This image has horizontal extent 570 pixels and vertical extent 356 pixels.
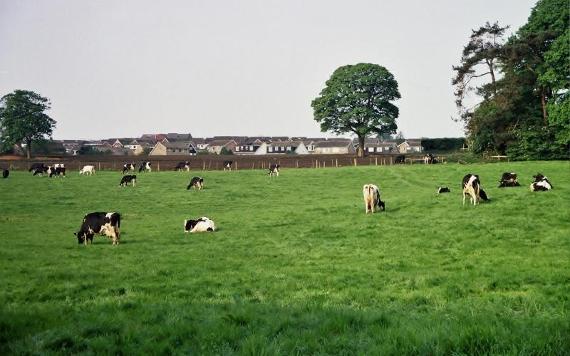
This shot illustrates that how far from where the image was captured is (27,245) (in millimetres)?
18922

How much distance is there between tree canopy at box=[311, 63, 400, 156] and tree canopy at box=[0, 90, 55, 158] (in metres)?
48.6

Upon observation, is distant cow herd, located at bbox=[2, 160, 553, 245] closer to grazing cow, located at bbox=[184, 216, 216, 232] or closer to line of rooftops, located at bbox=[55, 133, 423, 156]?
grazing cow, located at bbox=[184, 216, 216, 232]

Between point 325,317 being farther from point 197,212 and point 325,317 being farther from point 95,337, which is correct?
point 197,212

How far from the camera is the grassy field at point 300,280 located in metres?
6.70

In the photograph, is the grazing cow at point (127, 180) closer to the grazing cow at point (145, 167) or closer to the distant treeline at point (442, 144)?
the grazing cow at point (145, 167)

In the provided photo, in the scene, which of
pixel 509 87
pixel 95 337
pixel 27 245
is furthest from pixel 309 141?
pixel 95 337

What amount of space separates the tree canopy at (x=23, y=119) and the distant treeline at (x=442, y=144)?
6728cm

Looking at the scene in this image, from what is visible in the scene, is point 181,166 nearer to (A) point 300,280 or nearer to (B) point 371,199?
(B) point 371,199

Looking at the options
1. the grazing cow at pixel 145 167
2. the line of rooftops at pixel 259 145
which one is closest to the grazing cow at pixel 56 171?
the grazing cow at pixel 145 167

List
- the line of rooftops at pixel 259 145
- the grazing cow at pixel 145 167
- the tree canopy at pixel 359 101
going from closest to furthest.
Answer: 1. the grazing cow at pixel 145 167
2. the tree canopy at pixel 359 101
3. the line of rooftops at pixel 259 145

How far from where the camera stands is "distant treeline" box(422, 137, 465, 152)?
86.3 m

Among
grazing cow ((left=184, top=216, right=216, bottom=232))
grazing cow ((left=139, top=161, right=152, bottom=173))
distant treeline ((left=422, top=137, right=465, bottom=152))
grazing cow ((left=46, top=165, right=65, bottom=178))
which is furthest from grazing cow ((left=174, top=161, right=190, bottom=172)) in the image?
distant treeline ((left=422, top=137, right=465, bottom=152))

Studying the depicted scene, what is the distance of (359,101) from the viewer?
84.2 metres

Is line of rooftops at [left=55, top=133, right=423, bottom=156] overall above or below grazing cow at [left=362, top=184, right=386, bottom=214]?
above
